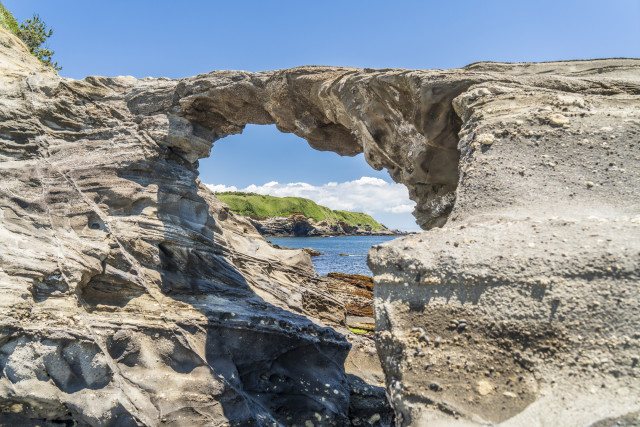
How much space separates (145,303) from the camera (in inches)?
301

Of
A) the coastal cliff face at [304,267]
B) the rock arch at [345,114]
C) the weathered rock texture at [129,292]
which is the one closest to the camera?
the coastal cliff face at [304,267]

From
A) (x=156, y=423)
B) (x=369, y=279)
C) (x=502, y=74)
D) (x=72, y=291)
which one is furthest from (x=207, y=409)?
(x=369, y=279)

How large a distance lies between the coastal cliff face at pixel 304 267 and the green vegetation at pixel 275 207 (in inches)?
3828

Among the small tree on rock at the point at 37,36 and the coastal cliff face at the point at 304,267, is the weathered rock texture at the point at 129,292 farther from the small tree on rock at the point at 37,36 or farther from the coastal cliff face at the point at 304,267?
the small tree on rock at the point at 37,36

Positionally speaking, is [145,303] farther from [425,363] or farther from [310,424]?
[425,363]

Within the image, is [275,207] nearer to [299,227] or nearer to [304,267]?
[299,227]

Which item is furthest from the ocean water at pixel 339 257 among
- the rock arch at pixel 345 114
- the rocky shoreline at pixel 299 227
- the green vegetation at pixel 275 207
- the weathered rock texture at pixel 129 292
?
the green vegetation at pixel 275 207

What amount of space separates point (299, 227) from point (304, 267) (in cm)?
10576

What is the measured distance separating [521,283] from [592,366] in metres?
0.78

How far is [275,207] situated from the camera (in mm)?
126688

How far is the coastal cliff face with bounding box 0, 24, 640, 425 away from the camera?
315 centimetres

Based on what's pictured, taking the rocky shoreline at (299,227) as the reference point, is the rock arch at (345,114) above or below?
above

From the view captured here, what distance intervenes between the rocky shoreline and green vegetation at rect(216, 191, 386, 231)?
9.14 ft

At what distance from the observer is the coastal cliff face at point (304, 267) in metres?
3.15
